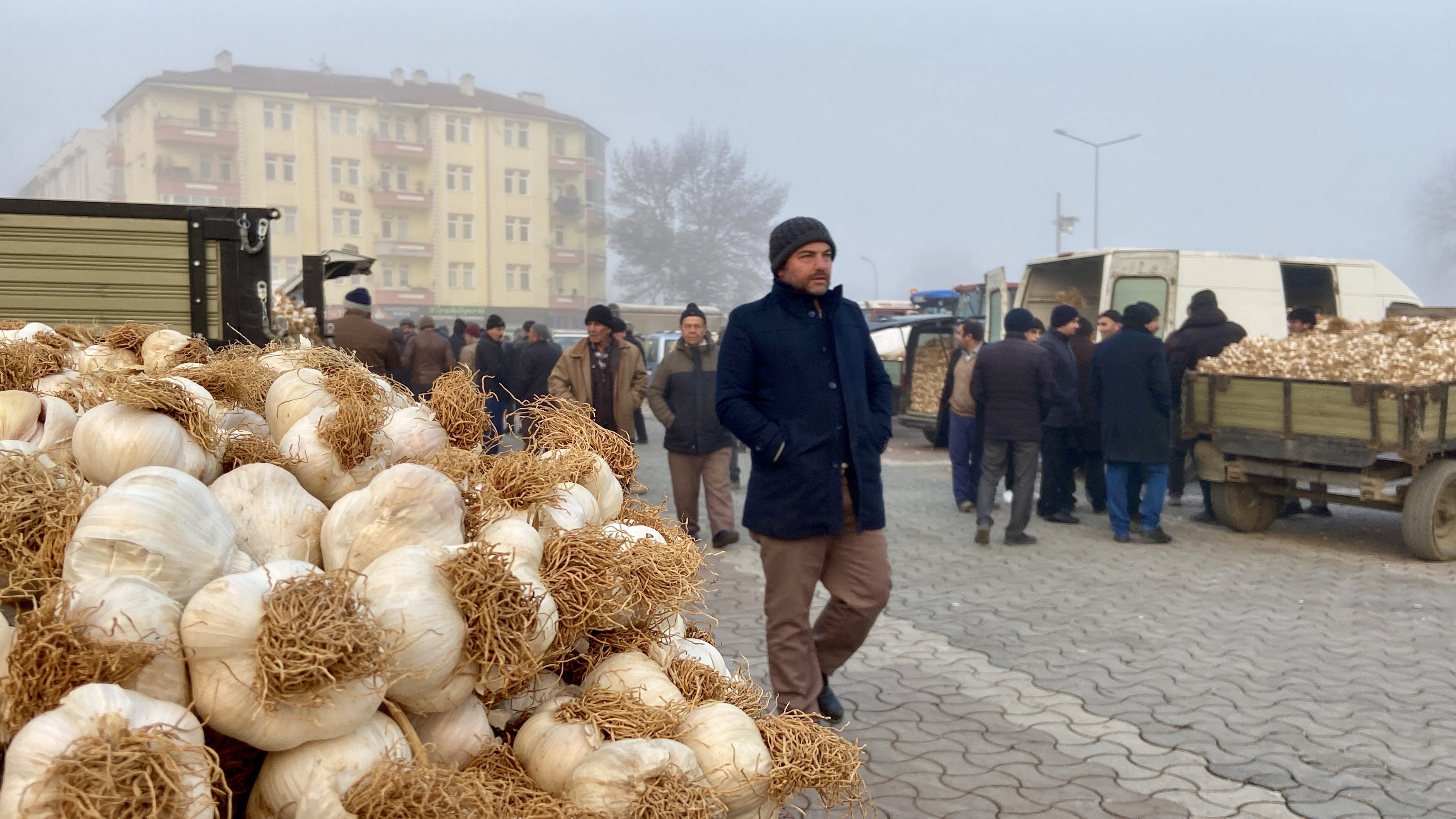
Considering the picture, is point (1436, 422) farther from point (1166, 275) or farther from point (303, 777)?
point (303, 777)

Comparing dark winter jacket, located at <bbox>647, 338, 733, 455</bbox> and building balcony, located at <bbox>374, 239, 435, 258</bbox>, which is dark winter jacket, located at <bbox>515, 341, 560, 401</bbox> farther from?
building balcony, located at <bbox>374, 239, 435, 258</bbox>

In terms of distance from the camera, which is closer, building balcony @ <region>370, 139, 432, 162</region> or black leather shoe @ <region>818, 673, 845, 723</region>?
black leather shoe @ <region>818, 673, 845, 723</region>

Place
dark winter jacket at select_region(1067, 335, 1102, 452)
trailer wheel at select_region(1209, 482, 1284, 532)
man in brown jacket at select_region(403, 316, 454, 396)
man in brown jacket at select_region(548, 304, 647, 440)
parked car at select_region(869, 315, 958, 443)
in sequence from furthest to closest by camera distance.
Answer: parked car at select_region(869, 315, 958, 443)
man in brown jacket at select_region(403, 316, 454, 396)
dark winter jacket at select_region(1067, 335, 1102, 452)
trailer wheel at select_region(1209, 482, 1284, 532)
man in brown jacket at select_region(548, 304, 647, 440)

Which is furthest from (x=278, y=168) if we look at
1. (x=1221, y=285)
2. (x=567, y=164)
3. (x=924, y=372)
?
(x=1221, y=285)

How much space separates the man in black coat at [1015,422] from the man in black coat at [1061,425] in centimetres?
25

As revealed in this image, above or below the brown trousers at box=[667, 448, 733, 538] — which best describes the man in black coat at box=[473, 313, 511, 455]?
above

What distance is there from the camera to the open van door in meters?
17.3

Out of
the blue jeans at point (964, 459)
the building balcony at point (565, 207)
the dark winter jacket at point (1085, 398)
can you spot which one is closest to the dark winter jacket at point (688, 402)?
the blue jeans at point (964, 459)

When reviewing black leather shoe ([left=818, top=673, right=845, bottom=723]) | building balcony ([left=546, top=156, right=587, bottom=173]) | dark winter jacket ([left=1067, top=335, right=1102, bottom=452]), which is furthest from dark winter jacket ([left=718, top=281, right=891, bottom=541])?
building balcony ([left=546, top=156, right=587, bottom=173])

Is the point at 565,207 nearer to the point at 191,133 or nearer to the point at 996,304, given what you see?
the point at 191,133

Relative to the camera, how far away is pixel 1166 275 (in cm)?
1342

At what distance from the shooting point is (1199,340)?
10570 millimetres

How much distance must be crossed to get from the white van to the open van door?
4.52ft

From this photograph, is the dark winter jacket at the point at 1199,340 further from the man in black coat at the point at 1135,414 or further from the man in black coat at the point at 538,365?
the man in black coat at the point at 538,365
